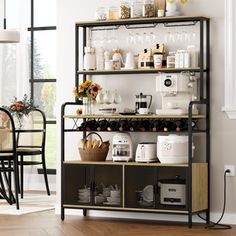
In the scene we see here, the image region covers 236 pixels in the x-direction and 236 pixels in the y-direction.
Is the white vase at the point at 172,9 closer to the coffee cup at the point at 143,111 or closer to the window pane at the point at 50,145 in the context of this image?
the coffee cup at the point at 143,111

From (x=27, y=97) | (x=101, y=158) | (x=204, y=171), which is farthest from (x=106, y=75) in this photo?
(x=27, y=97)

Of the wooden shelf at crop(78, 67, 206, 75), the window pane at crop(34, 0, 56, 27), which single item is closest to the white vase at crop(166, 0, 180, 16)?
the wooden shelf at crop(78, 67, 206, 75)

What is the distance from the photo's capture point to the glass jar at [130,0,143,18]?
253 inches

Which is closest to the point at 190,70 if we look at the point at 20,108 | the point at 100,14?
the point at 100,14

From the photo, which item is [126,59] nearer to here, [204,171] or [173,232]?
[204,171]

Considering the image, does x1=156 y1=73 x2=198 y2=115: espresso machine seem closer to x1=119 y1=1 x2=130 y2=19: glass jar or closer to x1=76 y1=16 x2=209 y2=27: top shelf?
x1=76 y1=16 x2=209 y2=27: top shelf

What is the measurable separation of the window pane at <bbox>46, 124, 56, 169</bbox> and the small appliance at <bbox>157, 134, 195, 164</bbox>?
3.09m

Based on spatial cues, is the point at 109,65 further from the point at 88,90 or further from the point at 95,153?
the point at 95,153

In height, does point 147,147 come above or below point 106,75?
below

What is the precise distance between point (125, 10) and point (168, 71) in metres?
0.63

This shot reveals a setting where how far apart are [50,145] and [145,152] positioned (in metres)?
3.03

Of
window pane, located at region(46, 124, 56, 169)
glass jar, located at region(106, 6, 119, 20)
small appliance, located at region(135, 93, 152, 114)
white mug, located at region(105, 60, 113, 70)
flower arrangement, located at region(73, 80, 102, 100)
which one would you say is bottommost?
window pane, located at region(46, 124, 56, 169)

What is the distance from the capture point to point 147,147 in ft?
20.4

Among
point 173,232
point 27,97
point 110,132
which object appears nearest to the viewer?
point 173,232
